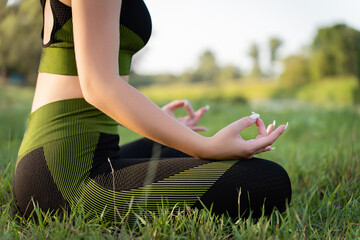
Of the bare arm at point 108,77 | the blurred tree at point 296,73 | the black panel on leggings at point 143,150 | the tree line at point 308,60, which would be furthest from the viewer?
the blurred tree at point 296,73

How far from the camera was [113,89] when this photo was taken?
1073 millimetres

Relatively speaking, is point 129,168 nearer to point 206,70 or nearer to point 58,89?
point 58,89

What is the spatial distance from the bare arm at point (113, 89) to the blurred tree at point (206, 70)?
876 inches

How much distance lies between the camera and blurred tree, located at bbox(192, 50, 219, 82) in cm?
2408

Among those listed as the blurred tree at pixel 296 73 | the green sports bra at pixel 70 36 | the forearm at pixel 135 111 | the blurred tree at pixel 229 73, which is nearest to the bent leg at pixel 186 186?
the forearm at pixel 135 111

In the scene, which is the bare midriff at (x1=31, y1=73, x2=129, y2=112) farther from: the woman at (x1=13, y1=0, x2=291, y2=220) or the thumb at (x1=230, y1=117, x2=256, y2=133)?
the thumb at (x1=230, y1=117, x2=256, y2=133)

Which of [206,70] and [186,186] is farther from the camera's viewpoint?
[206,70]

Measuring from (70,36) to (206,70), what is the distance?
943 inches

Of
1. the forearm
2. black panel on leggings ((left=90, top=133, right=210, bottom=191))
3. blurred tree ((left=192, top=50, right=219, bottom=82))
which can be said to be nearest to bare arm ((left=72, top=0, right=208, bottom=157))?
the forearm

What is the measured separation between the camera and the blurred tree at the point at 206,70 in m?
24.1

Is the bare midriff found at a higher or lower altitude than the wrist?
Answer: higher

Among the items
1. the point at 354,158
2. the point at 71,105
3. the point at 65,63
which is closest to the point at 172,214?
the point at 71,105

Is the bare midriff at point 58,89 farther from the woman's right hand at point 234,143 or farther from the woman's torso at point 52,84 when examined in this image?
the woman's right hand at point 234,143

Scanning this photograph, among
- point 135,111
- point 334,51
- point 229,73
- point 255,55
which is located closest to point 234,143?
point 135,111
